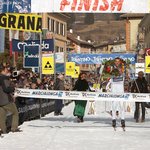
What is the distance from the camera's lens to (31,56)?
65.8 ft

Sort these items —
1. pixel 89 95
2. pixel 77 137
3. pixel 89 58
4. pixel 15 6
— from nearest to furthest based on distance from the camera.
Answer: pixel 77 137
pixel 89 95
pixel 15 6
pixel 89 58

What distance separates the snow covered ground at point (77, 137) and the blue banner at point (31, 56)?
5255 millimetres

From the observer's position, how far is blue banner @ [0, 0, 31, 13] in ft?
48.2

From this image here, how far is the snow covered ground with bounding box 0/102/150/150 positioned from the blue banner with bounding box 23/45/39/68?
525cm

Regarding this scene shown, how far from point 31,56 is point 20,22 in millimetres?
4378

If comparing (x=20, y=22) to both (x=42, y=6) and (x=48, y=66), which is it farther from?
(x=48, y=66)

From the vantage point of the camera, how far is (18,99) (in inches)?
595

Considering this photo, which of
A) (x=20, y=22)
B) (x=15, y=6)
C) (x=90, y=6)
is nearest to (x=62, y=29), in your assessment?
(x=20, y=22)

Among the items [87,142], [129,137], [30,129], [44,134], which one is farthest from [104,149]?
[30,129]

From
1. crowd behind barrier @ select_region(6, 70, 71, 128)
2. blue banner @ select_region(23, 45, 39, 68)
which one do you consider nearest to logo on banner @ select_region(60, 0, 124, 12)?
crowd behind barrier @ select_region(6, 70, 71, 128)

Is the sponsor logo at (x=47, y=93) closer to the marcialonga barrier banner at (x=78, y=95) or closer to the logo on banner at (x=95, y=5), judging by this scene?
the marcialonga barrier banner at (x=78, y=95)

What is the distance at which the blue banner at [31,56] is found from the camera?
19.7 m

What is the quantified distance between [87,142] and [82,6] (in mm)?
4816

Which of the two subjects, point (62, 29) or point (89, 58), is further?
point (62, 29)
